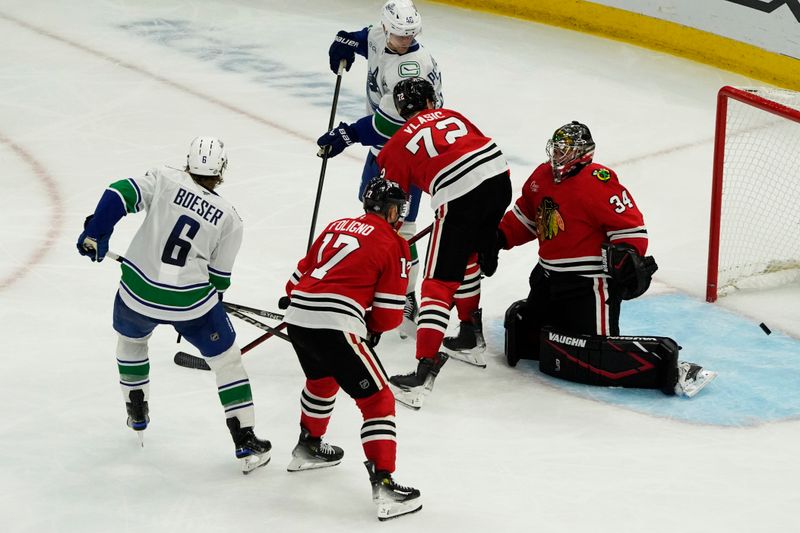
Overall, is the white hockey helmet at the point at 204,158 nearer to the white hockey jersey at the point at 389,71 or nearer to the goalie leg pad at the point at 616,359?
the white hockey jersey at the point at 389,71

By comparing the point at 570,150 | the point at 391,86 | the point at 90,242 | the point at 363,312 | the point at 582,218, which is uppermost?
the point at 391,86

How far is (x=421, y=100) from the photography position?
166 inches

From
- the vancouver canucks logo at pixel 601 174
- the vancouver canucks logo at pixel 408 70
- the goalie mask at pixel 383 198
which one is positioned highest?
the vancouver canucks logo at pixel 408 70

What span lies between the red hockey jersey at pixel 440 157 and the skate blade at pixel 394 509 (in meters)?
1.19

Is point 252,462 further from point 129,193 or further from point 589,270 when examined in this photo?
point 589,270

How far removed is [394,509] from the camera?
11.0ft

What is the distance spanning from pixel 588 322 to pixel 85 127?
3551mm

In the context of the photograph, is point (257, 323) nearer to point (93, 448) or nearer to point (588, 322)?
point (93, 448)

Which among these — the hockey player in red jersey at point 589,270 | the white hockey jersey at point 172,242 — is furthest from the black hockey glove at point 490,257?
the white hockey jersey at point 172,242

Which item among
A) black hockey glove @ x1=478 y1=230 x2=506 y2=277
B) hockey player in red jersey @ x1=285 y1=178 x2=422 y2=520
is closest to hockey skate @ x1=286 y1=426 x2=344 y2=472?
hockey player in red jersey @ x1=285 y1=178 x2=422 y2=520

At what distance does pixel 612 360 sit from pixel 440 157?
91 centimetres

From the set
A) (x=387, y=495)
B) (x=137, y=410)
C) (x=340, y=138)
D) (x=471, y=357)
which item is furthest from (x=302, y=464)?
(x=340, y=138)

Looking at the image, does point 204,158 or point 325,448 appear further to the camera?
point 325,448

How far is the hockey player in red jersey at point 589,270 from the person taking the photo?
13.4 ft
